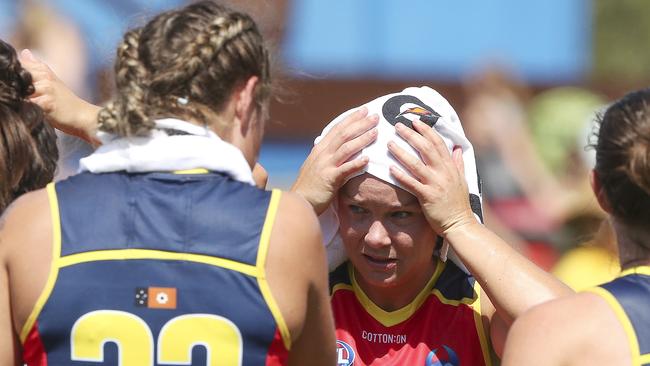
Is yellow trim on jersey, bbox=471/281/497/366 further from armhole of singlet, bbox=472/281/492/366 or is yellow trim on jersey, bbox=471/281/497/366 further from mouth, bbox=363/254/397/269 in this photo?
mouth, bbox=363/254/397/269

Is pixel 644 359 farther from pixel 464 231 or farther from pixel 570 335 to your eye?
pixel 464 231

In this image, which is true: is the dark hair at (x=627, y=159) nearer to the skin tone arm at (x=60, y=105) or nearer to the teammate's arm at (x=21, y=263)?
the skin tone arm at (x=60, y=105)

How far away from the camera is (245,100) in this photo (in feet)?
8.68

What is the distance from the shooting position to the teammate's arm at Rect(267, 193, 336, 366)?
8.22 ft

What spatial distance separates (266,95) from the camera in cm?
273

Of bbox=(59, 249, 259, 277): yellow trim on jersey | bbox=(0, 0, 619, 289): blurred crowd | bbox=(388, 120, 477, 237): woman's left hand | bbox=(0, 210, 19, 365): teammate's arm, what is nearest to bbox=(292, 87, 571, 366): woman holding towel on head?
bbox=(388, 120, 477, 237): woman's left hand

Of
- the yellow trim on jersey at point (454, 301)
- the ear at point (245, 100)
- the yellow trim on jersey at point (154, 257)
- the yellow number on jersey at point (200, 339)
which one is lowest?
the yellow trim on jersey at point (454, 301)

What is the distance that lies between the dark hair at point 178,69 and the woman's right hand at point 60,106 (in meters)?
0.50

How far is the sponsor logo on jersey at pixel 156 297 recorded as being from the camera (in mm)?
2475

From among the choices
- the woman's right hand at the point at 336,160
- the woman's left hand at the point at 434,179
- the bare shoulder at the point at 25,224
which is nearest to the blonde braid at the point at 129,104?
the bare shoulder at the point at 25,224

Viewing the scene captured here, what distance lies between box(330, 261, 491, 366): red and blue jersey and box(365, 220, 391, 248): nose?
0.71ft

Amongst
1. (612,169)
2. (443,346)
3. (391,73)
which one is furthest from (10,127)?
(391,73)

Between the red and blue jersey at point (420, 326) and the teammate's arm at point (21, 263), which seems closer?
the teammate's arm at point (21, 263)

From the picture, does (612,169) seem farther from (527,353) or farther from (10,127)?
(10,127)
